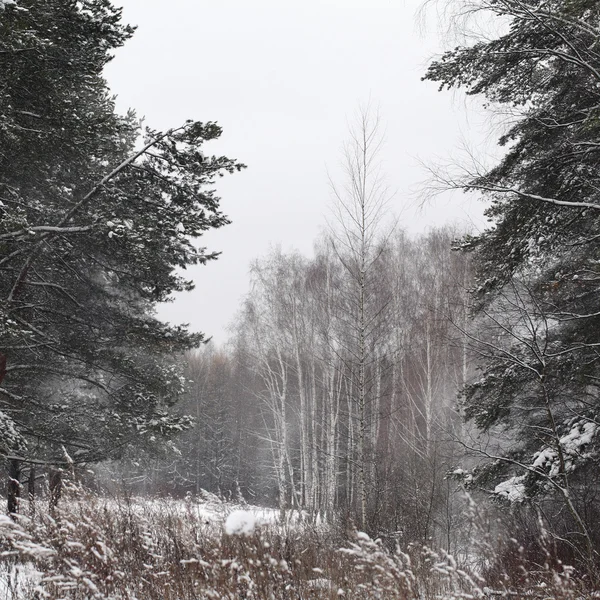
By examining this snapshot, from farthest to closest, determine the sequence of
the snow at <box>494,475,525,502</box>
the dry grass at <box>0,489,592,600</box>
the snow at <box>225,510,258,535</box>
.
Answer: the snow at <box>494,475,525,502</box> < the snow at <box>225,510,258,535</box> < the dry grass at <box>0,489,592,600</box>

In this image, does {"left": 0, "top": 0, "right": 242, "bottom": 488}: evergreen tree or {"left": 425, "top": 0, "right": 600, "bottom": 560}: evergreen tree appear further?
{"left": 0, "top": 0, "right": 242, "bottom": 488}: evergreen tree

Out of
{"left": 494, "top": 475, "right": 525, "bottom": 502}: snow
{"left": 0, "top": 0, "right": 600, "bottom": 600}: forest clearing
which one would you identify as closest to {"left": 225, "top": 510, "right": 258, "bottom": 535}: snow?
{"left": 0, "top": 0, "right": 600, "bottom": 600}: forest clearing

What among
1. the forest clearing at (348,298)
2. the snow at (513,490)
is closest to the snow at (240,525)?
the forest clearing at (348,298)

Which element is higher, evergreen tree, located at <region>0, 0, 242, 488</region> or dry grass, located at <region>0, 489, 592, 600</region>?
evergreen tree, located at <region>0, 0, 242, 488</region>

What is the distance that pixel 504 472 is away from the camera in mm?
5922

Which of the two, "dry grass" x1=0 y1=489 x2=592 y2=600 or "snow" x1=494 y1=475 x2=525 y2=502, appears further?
"snow" x1=494 y1=475 x2=525 y2=502

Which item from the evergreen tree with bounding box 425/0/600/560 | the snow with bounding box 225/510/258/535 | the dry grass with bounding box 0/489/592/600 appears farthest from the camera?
the evergreen tree with bounding box 425/0/600/560

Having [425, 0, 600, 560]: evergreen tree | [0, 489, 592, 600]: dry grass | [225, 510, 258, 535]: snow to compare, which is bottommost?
[0, 489, 592, 600]: dry grass

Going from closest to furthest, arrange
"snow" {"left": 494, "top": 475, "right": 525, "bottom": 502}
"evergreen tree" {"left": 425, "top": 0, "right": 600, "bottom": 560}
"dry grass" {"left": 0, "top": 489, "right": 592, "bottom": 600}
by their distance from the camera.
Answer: "dry grass" {"left": 0, "top": 489, "right": 592, "bottom": 600} → "evergreen tree" {"left": 425, "top": 0, "right": 600, "bottom": 560} → "snow" {"left": 494, "top": 475, "right": 525, "bottom": 502}

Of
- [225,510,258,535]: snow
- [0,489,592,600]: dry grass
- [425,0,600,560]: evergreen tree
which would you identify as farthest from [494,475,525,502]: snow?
[225,510,258,535]: snow

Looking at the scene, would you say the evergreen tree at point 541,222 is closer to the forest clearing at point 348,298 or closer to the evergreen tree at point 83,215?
the forest clearing at point 348,298

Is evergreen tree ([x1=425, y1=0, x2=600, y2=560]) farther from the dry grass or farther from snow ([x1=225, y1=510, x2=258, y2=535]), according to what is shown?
snow ([x1=225, y1=510, x2=258, y2=535])

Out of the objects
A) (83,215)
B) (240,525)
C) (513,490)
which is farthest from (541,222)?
(83,215)

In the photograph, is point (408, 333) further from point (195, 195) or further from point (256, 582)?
point (256, 582)
